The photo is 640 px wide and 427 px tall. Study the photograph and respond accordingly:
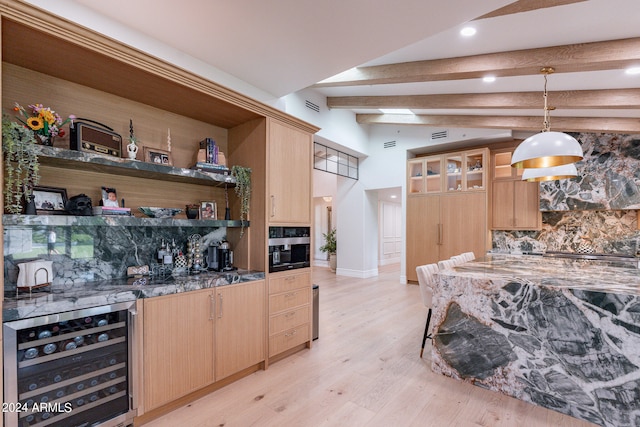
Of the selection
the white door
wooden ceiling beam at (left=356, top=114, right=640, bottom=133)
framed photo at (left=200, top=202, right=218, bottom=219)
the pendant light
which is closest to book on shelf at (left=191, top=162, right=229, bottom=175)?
framed photo at (left=200, top=202, right=218, bottom=219)

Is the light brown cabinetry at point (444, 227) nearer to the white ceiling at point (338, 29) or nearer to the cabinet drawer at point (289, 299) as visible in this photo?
the white ceiling at point (338, 29)

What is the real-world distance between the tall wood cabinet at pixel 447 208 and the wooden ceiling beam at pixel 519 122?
917 mm

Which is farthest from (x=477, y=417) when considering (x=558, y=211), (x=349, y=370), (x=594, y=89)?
(x=558, y=211)

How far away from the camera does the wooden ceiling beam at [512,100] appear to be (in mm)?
3582

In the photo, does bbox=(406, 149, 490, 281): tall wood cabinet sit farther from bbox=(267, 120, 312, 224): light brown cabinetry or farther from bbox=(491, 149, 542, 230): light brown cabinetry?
bbox=(267, 120, 312, 224): light brown cabinetry

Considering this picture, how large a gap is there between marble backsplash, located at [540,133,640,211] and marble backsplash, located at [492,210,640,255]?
0.42m

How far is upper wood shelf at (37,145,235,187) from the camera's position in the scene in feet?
6.35

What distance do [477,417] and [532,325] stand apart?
82 cm

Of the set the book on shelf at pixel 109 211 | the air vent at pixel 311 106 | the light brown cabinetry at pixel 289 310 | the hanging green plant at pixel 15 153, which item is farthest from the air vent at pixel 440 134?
the hanging green plant at pixel 15 153

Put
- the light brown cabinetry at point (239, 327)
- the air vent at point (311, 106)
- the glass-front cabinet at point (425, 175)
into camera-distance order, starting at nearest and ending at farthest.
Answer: the light brown cabinetry at point (239, 327)
the air vent at point (311, 106)
the glass-front cabinet at point (425, 175)

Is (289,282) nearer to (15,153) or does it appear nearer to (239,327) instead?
(239,327)

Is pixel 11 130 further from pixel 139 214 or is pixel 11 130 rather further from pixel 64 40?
pixel 139 214

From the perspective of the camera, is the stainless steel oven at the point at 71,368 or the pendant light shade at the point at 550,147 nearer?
the stainless steel oven at the point at 71,368

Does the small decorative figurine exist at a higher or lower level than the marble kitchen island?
higher
